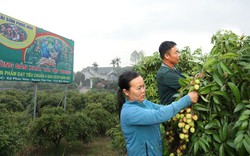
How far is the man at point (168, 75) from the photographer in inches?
75.9

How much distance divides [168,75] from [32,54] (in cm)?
570

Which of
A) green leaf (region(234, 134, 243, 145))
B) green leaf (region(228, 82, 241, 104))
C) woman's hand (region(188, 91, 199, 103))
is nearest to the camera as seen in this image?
green leaf (region(234, 134, 243, 145))

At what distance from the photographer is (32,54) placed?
6.73m

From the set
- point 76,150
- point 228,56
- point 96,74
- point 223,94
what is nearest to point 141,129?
point 223,94

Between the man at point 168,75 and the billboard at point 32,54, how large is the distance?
203 inches

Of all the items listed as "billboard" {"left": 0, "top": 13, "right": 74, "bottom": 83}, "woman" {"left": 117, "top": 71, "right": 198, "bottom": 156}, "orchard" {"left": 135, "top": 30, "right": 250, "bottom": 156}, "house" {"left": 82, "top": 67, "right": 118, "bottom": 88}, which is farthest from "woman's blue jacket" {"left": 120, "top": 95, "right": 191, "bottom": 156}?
"house" {"left": 82, "top": 67, "right": 118, "bottom": 88}

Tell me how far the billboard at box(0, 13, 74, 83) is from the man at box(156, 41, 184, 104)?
16.9 feet

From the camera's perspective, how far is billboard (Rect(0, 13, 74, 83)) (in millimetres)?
5992

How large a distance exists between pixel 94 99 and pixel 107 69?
47920 mm

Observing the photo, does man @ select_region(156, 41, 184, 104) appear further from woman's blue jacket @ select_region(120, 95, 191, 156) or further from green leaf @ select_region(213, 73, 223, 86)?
green leaf @ select_region(213, 73, 223, 86)

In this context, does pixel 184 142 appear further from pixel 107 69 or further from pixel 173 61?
pixel 107 69

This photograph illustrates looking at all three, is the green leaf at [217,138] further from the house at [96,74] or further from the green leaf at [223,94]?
the house at [96,74]

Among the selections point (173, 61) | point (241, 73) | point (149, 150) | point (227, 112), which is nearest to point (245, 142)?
point (227, 112)

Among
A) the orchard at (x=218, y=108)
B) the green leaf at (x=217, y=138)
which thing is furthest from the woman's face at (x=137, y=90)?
the green leaf at (x=217, y=138)
